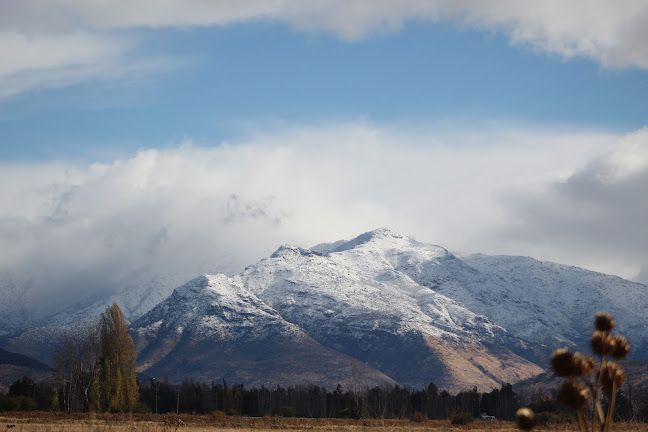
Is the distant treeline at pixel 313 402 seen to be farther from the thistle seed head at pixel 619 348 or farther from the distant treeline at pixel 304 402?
the thistle seed head at pixel 619 348

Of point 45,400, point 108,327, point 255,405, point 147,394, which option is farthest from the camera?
point 255,405

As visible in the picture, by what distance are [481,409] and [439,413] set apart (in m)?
11.3

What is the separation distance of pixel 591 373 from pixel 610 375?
2.50 ft

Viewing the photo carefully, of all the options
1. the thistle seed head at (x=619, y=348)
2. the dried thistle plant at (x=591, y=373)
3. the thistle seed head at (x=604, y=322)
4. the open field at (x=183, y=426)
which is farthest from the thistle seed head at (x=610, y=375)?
the open field at (x=183, y=426)

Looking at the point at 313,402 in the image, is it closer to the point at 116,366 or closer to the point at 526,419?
the point at 116,366

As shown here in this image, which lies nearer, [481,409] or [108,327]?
[108,327]

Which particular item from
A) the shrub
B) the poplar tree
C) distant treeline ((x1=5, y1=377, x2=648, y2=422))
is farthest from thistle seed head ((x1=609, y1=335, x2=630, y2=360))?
distant treeline ((x1=5, y1=377, x2=648, y2=422))

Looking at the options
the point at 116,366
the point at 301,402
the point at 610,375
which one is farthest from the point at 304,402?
the point at 610,375

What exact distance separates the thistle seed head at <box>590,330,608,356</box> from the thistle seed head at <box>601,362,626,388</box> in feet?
1.24

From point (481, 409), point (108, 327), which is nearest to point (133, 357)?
point (108, 327)

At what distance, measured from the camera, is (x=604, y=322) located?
1831 centimetres

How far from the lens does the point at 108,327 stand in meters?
125

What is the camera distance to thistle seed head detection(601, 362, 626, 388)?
701 inches

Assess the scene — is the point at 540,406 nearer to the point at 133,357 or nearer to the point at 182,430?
the point at 133,357
